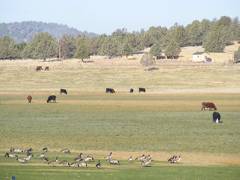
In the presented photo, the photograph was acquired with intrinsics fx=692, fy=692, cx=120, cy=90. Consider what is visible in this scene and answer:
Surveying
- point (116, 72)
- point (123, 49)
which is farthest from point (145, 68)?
point (123, 49)

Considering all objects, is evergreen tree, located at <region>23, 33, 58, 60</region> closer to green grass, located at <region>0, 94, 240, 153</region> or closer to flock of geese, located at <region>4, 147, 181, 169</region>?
green grass, located at <region>0, 94, 240, 153</region>

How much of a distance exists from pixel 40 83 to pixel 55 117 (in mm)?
47716

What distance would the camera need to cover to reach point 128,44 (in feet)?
519

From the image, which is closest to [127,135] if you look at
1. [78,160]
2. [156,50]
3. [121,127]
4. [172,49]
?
[121,127]

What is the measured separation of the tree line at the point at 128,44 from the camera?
150000 millimetres

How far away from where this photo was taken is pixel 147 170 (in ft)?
71.6

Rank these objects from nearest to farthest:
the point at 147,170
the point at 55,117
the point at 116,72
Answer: the point at 147,170
the point at 55,117
the point at 116,72

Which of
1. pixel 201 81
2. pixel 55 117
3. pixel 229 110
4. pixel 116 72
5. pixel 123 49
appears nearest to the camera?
pixel 55 117

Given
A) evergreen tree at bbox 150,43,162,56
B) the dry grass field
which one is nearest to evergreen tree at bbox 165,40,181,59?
evergreen tree at bbox 150,43,162,56

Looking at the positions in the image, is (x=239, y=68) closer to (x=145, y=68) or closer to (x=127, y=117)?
(x=145, y=68)

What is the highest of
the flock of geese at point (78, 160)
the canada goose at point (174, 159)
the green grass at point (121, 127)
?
the flock of geese at point (78, 160)

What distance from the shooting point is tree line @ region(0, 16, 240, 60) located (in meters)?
150

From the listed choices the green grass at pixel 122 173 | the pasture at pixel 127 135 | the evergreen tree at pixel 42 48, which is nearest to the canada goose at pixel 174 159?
the pasture at pixel 127 135

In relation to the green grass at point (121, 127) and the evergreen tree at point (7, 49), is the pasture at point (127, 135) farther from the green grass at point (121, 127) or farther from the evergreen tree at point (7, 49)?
the evergreen tree at point (7, 49)
